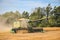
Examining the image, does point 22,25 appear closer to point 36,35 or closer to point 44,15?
point 36,35

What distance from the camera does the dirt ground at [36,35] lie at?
255 centimetres

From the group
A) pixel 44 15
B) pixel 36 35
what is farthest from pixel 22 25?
pixel 44 15

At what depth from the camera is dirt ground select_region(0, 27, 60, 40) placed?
8.36 ft

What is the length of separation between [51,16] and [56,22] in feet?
0.43

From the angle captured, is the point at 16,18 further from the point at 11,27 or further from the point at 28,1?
the point at 28,1

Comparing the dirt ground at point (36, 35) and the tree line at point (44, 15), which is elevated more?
the tree line at point (44, 15)

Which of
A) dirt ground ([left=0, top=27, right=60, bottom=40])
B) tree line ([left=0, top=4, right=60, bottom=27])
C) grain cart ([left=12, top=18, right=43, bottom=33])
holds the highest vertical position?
tree line ([left=0, top=4, right=60, bottom=27])

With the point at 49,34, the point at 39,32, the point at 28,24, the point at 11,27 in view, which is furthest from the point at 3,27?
the point at 49,34

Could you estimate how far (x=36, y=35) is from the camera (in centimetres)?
260

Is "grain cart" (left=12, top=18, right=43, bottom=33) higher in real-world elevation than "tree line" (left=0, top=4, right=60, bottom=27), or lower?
lower

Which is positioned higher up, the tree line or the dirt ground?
the tree line

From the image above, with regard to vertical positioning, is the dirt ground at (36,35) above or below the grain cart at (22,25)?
below

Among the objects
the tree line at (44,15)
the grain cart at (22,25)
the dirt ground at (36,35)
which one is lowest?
the dirt ground at (36,35)

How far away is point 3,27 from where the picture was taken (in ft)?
8.36
